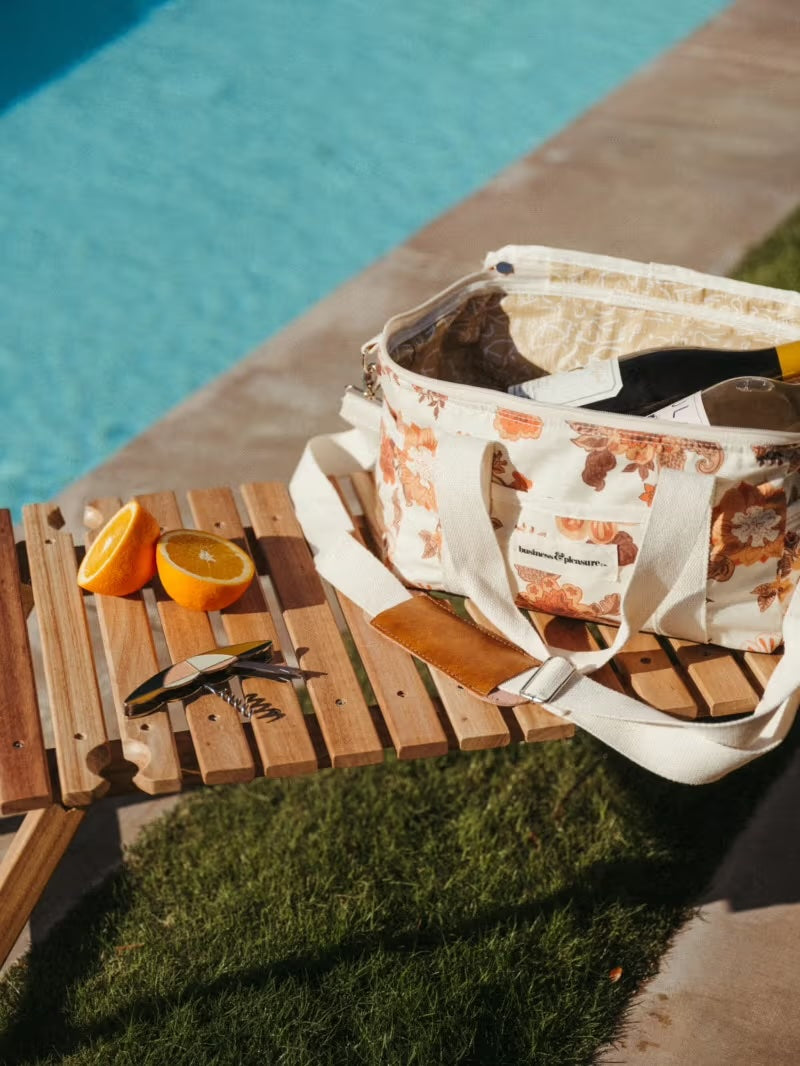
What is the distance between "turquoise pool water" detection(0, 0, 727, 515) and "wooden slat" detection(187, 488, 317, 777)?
6.33 feet

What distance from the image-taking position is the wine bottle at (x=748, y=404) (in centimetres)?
182

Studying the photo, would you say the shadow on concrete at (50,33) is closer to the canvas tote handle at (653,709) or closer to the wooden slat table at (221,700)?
the wooden slat table at (221,700)

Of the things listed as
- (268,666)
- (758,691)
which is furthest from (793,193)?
(268,666)

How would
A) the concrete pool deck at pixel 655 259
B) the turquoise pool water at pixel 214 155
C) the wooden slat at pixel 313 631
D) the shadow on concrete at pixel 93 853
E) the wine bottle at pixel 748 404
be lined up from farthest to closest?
the turquoise pool water at pixel 214 155
the shadow on concrete at pixel 93 853
the concrete pool deck at pixel 655 259
the wine bottle at pixel 748 404
the wooden slat at pixel 313 631

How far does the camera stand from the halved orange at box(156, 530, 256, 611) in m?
1.88

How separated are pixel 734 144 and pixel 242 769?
169 inches

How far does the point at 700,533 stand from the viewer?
168cm

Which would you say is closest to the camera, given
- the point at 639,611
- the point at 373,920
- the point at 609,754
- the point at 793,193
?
the point at 639,611

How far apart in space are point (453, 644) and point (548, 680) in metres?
0.17

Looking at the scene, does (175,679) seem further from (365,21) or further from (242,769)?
(365,21)

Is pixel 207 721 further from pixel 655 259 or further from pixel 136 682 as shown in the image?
pixel 655 259

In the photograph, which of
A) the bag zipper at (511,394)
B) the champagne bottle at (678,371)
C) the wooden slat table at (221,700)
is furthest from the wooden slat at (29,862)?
the champagne bottle at (678,371)

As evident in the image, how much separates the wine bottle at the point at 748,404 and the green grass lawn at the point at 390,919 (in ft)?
2.99

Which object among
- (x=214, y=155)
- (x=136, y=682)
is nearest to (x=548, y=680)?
(x=136, y=682)
